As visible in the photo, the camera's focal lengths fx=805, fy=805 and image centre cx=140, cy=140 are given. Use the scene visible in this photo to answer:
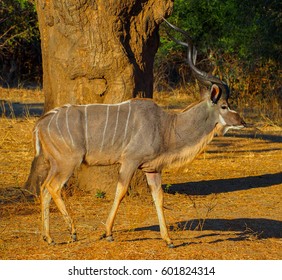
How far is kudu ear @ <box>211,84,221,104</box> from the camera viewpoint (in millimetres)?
6965

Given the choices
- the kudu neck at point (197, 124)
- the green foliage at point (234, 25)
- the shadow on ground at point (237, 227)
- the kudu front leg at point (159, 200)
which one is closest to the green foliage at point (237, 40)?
the green foliage at point (234, 25)

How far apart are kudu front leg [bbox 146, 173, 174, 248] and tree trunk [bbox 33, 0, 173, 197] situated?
2344 mm

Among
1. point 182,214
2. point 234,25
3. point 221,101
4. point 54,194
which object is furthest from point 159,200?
point 234,25

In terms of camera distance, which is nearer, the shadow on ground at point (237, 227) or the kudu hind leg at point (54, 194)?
the kudu hind leg at point (54, 194)

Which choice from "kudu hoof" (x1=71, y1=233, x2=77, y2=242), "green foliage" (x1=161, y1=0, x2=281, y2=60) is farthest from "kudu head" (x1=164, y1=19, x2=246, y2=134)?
"green foliage" (x1=161, y1=0, x2=281, y2=60)

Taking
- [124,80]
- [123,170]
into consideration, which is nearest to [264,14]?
[124,80]

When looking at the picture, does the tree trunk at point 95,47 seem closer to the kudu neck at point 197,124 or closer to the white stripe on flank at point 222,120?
the kudu neck at point 197,124

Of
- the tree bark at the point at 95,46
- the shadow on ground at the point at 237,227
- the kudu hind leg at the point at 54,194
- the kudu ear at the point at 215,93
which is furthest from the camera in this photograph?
the tree bark at the point at 95,46

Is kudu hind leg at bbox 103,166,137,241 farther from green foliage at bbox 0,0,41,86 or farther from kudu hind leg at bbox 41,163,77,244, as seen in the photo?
green foliage at bbox 0,0,41,86

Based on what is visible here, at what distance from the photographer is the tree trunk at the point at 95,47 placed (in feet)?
29.8

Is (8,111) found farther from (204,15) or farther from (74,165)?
(74,165)

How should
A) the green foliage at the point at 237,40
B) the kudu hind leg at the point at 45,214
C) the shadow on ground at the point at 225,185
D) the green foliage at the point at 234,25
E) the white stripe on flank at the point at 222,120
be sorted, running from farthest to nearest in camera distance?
the green foliage at the point at 237,40
the green foliage at the point at 234,25
the shadow on ground at the point at 225,185
the white stripe on flank at the point at 222,120
the kudu hind leg at the point at 45,214

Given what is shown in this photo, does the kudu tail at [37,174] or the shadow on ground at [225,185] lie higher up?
the kudu tail at [37,174]

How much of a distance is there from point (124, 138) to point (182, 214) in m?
1.89
